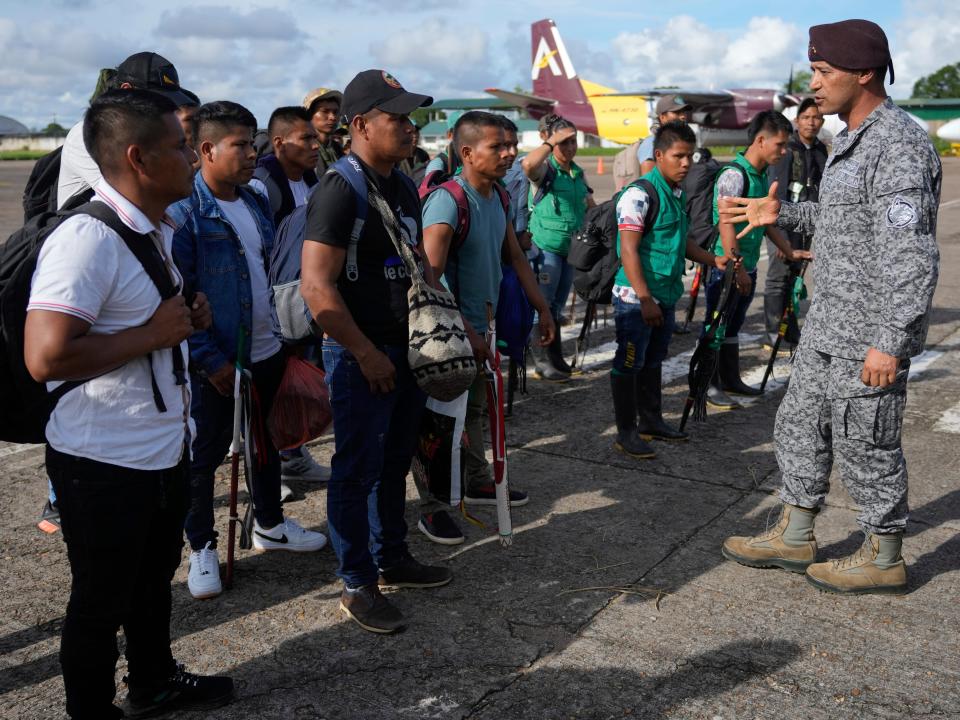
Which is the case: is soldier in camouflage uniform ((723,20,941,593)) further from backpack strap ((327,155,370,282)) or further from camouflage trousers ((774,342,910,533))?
backpack strap ((327,155,370,282))

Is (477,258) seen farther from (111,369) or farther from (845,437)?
(111,369)

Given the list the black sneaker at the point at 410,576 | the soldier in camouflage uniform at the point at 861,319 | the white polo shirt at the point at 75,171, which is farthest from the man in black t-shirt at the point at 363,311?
the soldier in camouflage uniform at the point at 861,319

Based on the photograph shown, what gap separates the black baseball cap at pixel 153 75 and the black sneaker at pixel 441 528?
240cm

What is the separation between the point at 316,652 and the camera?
10.9 feet

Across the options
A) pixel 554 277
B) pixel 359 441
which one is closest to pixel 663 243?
pixel 554 277

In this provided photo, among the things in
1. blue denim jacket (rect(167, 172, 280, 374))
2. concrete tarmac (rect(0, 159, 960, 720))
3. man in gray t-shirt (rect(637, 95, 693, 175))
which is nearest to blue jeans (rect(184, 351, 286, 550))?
blue denim jacket (rect(167, 172, 280, 374))

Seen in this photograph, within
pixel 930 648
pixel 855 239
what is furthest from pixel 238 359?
pixel 930 648

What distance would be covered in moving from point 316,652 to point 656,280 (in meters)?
3.14

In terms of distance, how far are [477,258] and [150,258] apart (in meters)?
1.92

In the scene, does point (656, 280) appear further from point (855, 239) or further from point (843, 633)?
point (843, 633)

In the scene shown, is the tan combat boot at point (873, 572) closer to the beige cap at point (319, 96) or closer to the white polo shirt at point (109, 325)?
the white polo shirt at point (109, 325)

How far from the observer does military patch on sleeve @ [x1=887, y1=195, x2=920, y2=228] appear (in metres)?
3.36

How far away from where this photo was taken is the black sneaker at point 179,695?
290 cm

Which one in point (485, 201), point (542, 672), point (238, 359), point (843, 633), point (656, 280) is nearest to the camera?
point (542, 672)
